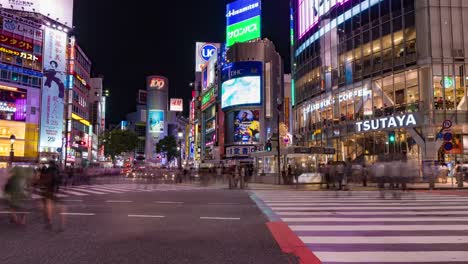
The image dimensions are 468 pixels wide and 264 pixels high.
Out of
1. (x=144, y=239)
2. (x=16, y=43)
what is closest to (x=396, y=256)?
(x=144, y=239)

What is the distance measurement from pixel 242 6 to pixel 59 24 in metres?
35.9

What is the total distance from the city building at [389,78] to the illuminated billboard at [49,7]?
45.6 metres

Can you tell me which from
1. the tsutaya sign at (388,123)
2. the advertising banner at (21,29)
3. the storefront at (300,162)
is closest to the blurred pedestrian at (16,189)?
the storefront at (300,162)

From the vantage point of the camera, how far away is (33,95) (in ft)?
212

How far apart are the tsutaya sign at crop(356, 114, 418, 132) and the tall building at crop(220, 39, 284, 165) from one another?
3693 centimetres

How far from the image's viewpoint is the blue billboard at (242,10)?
83.7 metres

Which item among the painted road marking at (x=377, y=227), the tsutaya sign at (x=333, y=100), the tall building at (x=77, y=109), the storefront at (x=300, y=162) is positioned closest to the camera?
the painted road marking at (x=377, y=227)

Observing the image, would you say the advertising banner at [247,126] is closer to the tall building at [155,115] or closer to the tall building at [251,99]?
the tall building at [251,99]

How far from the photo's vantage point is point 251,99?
76938 mm

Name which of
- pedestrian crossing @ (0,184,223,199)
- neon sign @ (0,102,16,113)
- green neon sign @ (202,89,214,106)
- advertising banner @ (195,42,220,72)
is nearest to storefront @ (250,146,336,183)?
pedestrian crossing @ (0,184,223,199)

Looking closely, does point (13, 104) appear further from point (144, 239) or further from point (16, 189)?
point (144, 239)

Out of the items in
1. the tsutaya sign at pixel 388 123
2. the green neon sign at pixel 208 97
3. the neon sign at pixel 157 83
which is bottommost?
the tsutaya sign at pixel 388 123

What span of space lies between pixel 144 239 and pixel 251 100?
227 ft

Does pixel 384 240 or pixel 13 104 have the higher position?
pixel 13 104
